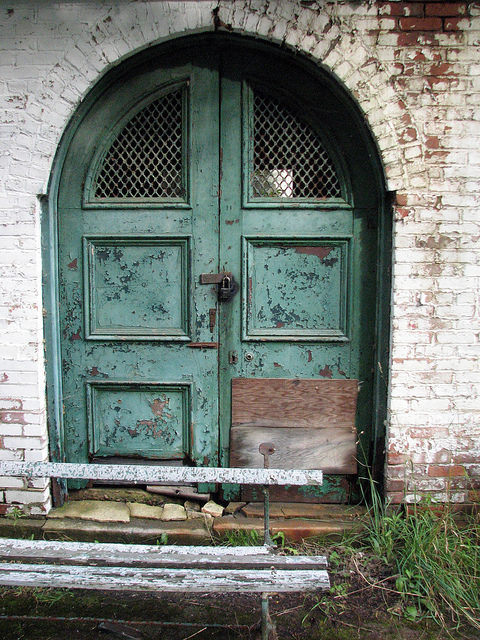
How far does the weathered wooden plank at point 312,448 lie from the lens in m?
2.69

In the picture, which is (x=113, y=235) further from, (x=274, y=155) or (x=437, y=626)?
(x=437, y=626)

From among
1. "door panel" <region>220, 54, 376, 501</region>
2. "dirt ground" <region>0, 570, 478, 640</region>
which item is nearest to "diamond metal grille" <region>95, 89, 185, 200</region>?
"door panel" <region>220, 54, 376, 501</region>

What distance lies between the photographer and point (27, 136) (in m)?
2.44

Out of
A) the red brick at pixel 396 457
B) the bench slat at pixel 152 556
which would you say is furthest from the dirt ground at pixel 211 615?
the red brick at pixel 396 457

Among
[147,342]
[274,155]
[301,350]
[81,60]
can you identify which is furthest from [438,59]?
[147,342]

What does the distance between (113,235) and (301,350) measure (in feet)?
4.19

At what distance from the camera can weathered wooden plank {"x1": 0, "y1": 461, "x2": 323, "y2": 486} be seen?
204 centimetres

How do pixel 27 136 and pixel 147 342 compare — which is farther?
pixel 147 342

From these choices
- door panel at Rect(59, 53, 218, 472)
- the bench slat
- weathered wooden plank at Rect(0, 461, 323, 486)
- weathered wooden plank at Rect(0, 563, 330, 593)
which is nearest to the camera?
weathered wooden plank at Rect(0, 563, 330, 593)

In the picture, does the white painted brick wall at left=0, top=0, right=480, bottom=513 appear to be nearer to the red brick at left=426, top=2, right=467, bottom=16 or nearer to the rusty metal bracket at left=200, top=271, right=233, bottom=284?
the red brick at left=426, top=2, right=467, bottom=16

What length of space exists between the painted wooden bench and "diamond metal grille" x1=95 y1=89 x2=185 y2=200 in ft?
4.99

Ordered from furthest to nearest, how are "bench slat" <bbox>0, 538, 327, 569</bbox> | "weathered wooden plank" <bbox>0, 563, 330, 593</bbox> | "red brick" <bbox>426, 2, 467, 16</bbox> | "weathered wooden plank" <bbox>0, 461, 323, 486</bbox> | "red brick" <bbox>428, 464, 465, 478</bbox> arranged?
"red brick" <bbox>428, 464, 465, 478</bbox>
"red brick" <bbox>426, 2, 467, 16</bbox>
"weathered wooden plank" <bbox>0, 461, 323, 486</bbox>
"bench slat" <bbox>0, 538, 327, 569</bbox>
"weathered wooden plank" <bbox>0, 563, 330, 593</bbox>

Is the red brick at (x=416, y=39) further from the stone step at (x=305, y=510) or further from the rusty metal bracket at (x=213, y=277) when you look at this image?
the stone step at (x=305, y=510)

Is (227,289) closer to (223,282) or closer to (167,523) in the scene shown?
(223,282)
